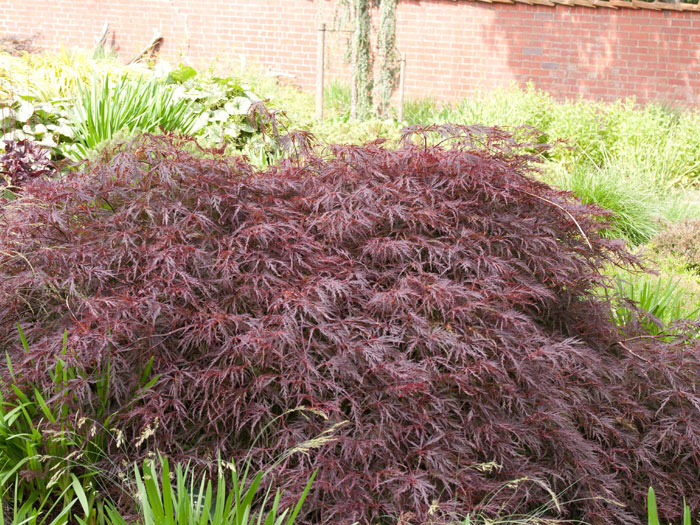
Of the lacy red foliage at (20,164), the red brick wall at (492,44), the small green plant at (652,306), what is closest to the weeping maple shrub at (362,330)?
the small green plant at (652,306)

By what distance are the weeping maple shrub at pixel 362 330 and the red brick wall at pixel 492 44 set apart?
992 centimetres

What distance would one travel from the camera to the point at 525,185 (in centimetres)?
307

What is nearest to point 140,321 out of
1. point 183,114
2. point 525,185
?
point 525,185

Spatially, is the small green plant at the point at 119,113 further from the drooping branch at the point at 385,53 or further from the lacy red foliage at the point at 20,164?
the drooping branch at the point at 385,53

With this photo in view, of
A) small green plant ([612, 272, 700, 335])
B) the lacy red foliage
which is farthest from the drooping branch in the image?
small green plant ([612, 272, 700, 335])

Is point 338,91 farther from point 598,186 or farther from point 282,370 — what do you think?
point 282,370

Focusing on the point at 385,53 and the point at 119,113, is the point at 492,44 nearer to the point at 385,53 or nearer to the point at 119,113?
the point at 385,53

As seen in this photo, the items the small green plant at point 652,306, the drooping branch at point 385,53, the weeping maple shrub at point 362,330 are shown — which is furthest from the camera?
the drooping branch at point 385,53

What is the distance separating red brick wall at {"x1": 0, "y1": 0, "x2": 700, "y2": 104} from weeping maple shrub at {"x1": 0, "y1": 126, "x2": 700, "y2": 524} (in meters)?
9.92

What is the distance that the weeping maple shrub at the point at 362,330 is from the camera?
2.40 meters

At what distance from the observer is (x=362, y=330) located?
2.54 metres

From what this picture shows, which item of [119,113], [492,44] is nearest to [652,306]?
[119,113]

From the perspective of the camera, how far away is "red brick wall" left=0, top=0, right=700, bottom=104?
1262 centimetres

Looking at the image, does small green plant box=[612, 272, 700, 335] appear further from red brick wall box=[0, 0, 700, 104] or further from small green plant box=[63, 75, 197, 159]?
red brick wall box=[0, 0, 700, 104]
